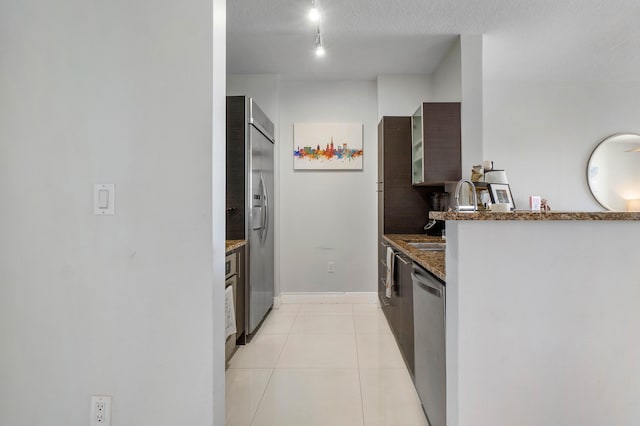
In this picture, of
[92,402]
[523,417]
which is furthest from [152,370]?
[523,417]

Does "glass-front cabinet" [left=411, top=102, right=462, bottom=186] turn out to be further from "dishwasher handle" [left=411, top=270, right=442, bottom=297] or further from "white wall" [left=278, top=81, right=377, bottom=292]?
"dishwasher handle" [left=411, top=270, right=442, bottom=297]

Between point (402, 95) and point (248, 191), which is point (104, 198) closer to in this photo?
point (248, 191)

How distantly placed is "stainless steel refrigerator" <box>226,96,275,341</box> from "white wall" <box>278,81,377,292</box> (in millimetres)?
958

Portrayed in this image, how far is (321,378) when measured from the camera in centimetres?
230

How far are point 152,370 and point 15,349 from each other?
1.74ft

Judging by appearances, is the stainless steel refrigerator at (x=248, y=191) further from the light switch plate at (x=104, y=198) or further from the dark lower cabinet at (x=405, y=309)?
the light switch plate at (x=104, y=198)

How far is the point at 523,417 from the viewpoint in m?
1.29

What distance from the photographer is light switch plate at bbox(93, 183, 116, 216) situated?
4.13ft

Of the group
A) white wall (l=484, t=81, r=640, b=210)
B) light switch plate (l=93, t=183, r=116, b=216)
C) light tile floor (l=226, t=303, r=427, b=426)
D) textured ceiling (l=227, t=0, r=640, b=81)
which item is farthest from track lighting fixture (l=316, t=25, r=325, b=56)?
light tile floor (l=226, t=303, r=427, b=426)

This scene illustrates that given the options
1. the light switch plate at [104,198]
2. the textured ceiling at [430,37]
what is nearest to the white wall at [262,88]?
the textured ceiling at [430,37]

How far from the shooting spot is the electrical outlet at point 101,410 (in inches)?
49.9

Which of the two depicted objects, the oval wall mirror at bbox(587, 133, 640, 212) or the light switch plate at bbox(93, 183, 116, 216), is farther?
the oval wall mirror at bbox(587, 133, 640, 212)

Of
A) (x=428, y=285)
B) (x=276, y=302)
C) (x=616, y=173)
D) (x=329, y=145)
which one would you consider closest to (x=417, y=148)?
(x=329, y=145)

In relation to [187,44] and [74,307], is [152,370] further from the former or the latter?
[187,44]
